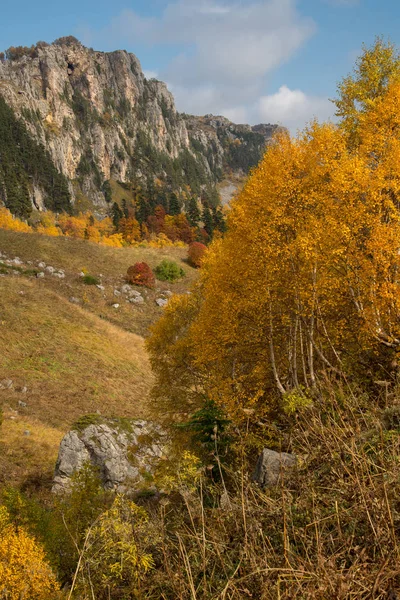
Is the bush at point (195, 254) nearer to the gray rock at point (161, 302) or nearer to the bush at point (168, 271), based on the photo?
the bush at point (168, 271)

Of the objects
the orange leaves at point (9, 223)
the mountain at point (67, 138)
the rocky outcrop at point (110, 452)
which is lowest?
the rocky outcrop at point (110, 452)

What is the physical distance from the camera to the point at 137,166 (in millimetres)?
191625

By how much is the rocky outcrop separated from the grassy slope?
2.21 m

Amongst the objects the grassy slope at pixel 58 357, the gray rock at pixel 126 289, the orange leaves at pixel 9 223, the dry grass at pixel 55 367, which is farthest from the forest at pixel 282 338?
the orange leaves at pixel 9 223

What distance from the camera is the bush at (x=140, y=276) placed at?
4848cm

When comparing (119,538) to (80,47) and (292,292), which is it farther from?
(80,47)

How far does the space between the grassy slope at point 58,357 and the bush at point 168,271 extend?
489 centimetres

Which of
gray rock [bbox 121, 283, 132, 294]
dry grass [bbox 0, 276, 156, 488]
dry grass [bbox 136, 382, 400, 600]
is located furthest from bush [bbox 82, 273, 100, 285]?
dry grass [bbox 136, 382, 400, 600]

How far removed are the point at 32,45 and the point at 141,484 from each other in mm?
237760

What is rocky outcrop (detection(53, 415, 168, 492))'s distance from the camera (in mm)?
15453

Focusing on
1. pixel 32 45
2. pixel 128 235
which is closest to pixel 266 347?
pixel 128 235

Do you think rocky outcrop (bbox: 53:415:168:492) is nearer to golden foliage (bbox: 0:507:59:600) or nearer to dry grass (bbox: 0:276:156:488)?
dry grass (bbox: 0:276:156:488)

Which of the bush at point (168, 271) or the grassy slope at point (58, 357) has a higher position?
the bush at point (168, 271)

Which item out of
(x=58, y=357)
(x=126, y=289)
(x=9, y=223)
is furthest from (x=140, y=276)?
(x=9, y=223)
